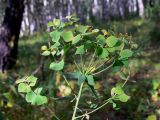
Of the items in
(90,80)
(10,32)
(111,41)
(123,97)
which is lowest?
(10,32)

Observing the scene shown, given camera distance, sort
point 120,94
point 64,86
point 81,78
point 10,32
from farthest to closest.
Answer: point 10,32 < point 64,86 < point 120,94 < point 81,78

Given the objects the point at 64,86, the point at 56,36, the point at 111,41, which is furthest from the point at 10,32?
the point at 111,41

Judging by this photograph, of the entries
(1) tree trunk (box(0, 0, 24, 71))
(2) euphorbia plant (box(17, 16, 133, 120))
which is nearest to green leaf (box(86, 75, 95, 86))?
(2) euphorbia plant (box(17, 16, 133, 120))

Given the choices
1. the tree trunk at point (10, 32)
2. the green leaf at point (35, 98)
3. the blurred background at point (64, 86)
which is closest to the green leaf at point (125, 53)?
the blurred background at point (64, 86)

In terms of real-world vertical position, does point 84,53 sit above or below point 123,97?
above

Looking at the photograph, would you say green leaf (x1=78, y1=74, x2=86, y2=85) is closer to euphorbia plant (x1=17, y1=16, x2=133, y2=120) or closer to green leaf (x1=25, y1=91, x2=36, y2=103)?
euphorbia plant (x1=17, y1=16, x2=133, y2=120)

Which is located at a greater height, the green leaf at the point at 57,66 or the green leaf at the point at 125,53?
the green leaf at the point at 125,53

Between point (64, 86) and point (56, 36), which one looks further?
point (64, 86)

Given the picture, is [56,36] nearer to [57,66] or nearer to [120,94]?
[57,66]

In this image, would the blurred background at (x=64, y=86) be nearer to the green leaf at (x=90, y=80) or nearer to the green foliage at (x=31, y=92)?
the green foliage at (x=31, y=92)
